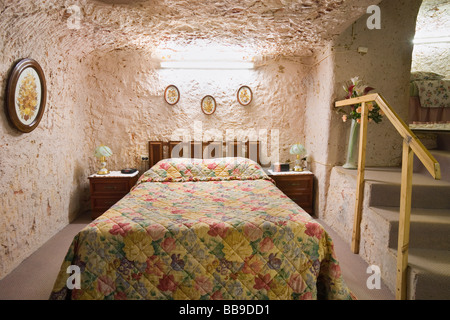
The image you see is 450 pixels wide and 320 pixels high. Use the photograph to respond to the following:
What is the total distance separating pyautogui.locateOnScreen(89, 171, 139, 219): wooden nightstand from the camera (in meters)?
3.59

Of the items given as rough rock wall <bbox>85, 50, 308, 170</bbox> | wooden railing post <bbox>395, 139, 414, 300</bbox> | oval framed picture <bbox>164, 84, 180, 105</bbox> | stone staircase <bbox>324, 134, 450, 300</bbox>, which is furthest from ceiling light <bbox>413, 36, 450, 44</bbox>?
oval framed picture <bbox>164, 84, 180, 105</bbox>

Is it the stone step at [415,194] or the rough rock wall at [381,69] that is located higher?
the rough rock wall at [381,69]

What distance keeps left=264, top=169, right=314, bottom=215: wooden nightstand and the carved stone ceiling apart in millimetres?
1790

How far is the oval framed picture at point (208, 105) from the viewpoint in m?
4.08

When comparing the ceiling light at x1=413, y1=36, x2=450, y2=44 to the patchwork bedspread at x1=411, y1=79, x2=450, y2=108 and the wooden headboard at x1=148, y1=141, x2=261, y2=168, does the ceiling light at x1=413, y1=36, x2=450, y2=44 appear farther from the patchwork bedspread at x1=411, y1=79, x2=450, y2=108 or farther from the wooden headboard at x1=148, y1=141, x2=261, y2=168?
the wooden headboard at x1=148, y1=141, x2=261, y2=168

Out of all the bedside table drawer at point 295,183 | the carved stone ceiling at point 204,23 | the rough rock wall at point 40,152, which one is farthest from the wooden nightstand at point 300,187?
the rough rock wall at point 40,152

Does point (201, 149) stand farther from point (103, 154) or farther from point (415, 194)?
point (415, 194)

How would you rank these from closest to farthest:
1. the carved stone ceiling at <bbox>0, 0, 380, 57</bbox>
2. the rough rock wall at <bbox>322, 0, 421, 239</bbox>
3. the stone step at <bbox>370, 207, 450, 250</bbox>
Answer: the stone step at <bbox>370, 207, 450, 250</bbox> < the carved stone ceiling at <bbox>0, 0, 380, 57</bbox> < the rough rock wall at <bbox>322, 0, 421, 239</bbox>

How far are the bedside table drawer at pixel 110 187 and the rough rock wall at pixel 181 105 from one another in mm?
502

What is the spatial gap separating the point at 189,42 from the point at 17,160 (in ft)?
7.80

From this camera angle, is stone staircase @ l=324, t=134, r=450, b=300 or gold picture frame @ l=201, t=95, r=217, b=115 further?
gold picture frame @ l=201, t=95, r=217, b=115

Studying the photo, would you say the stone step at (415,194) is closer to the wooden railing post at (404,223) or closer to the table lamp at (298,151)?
the wooden railing post at (404,223)

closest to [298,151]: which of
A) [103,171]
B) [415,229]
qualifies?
[415,229]

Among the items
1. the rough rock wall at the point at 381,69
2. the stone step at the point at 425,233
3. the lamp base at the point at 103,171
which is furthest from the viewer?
the lamp base at the point at 103,171
